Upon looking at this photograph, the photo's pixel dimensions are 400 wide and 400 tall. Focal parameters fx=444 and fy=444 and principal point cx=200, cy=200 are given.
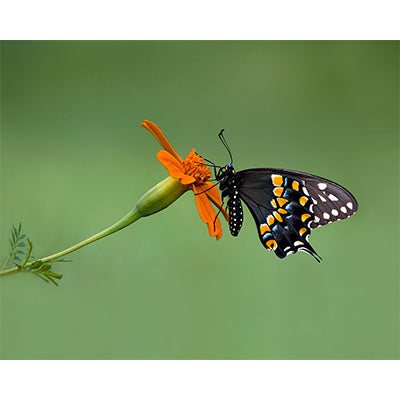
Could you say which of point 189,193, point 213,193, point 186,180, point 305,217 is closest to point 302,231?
point 305,217

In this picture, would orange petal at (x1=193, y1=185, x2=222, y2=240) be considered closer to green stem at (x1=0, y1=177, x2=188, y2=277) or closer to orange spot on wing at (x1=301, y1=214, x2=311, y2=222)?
green stem at (x1=0, y1=177, x2=188, y2=277)

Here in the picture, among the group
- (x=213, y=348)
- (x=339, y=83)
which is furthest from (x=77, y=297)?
(x=339, y=83)

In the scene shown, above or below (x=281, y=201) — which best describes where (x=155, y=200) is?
below

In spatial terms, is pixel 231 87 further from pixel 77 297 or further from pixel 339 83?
pixel 77 297

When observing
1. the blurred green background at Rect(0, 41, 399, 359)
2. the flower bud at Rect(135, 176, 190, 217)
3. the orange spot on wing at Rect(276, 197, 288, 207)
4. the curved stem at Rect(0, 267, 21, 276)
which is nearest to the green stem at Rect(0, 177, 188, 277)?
the flower bud at Rect(135, 176, 190, 217)

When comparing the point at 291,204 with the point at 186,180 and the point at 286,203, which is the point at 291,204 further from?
the point at 186,180

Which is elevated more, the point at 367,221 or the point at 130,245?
the point at 367,221
